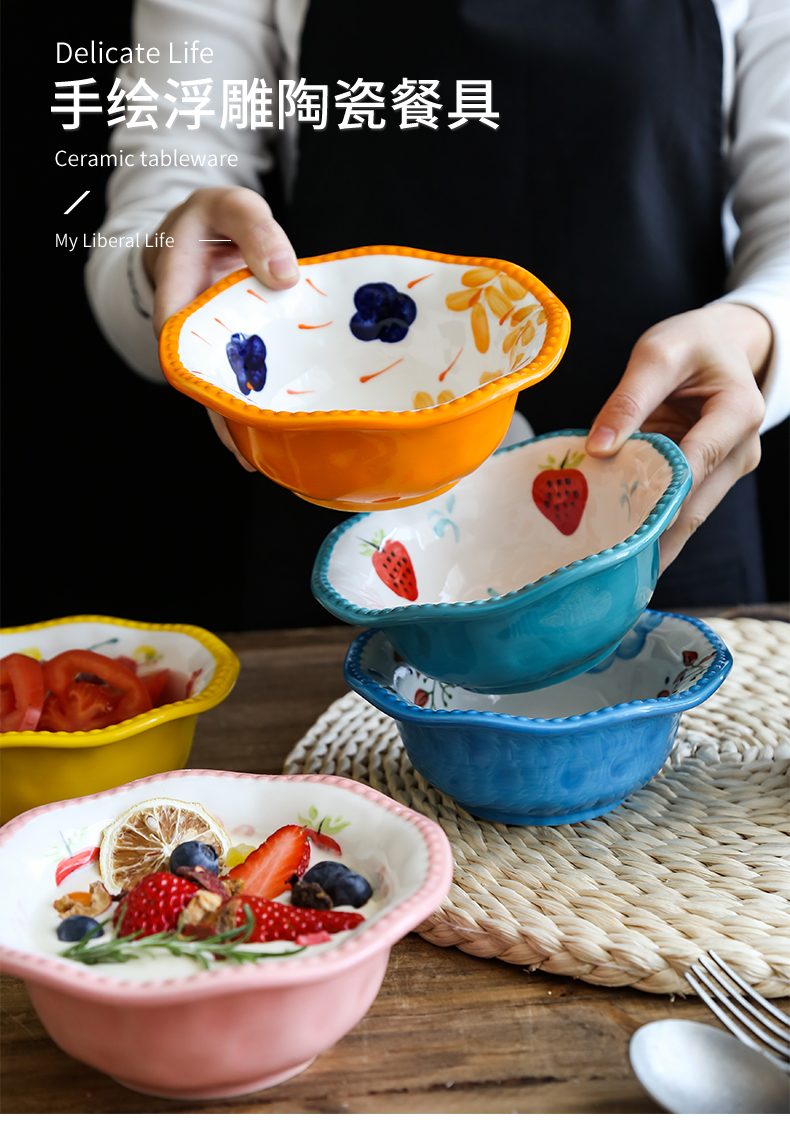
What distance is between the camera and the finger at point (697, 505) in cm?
95

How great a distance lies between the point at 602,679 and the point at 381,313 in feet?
1.38

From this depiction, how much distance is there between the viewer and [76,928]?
0.57 meters

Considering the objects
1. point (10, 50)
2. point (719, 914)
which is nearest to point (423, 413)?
point (719, 914)

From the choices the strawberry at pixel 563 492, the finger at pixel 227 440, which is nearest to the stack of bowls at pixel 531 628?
the strawberry at pixel 563 492

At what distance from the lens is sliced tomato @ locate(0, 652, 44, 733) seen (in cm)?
85

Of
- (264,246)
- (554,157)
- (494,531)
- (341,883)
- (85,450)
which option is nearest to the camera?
(341,883)

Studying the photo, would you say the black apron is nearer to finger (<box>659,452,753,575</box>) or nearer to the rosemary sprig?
finger (<box>659,452,753,575</box>)

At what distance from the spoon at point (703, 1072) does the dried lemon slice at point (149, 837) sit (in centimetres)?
31

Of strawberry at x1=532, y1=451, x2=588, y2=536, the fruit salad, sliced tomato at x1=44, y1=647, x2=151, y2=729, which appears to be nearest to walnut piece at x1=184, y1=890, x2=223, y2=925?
the fruit salad

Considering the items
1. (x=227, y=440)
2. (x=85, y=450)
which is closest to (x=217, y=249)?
(x=227, y=440)

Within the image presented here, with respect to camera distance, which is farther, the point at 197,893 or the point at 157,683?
the point at 157,683

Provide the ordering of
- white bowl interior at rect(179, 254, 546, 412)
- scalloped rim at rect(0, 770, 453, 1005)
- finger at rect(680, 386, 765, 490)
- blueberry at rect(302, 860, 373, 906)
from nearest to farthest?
scalloped rim at rect(0, 770, 453, 1005) < blueberry at rect(302, 860, 373, 906) < white bowl interior at rect(179, 254, 546, 412) < finger at rect(680, 386, 765, 490)

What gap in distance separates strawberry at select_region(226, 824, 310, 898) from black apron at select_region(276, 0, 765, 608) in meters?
0.92

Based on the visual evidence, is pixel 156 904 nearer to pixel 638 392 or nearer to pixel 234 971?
pixel 234 971
